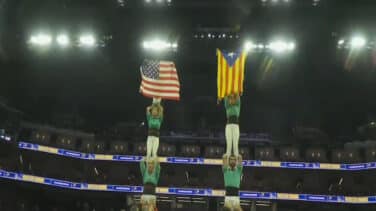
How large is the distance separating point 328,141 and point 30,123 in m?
27.5

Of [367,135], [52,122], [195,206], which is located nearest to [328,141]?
[367,135]

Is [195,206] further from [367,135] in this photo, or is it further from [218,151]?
[367,135]

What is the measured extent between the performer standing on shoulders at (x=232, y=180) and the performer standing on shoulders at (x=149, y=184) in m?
2.89

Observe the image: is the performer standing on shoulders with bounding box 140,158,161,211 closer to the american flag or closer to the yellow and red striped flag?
the american flag

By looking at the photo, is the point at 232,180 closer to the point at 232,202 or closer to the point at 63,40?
the point at 232,202

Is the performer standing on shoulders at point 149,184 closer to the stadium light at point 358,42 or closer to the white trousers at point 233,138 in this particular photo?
the white trousers at point 233,138

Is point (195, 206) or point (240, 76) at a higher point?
point (240, 76)

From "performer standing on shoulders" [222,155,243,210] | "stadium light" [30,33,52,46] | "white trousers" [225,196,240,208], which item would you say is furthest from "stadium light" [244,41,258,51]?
"stadium light" [30,33,52,46]

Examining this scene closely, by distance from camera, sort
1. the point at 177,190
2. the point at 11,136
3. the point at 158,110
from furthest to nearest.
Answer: the point at 177,190 → the point at 11,136 → the point at 158,110

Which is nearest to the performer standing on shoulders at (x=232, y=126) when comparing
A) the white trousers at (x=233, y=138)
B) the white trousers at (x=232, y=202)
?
the white trousers at (x=233, y=138)

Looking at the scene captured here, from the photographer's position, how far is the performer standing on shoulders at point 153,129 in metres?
19.6

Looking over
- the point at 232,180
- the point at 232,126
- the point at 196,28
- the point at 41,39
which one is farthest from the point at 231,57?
the point at 41,39

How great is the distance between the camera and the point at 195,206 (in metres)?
44.6

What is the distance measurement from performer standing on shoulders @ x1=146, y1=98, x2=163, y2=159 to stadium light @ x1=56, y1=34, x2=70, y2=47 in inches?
343
